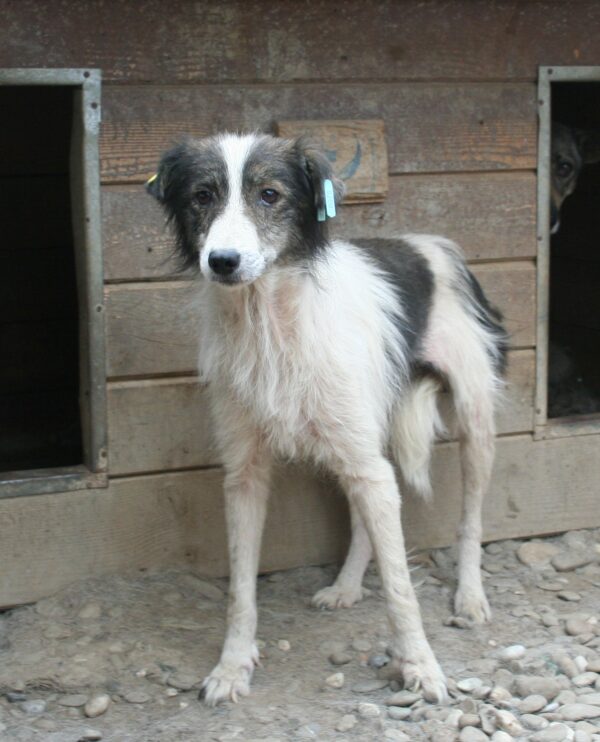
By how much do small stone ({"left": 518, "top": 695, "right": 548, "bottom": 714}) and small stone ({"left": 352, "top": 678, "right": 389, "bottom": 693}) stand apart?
44 cm

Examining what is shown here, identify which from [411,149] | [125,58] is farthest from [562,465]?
[125,58]

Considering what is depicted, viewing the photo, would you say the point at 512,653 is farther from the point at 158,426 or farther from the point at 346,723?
the point at 158,426

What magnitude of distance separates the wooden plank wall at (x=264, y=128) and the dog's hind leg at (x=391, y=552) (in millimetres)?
901

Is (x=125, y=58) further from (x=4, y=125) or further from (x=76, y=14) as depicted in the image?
(x=4, y=125)

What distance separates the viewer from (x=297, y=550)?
14.5 ft

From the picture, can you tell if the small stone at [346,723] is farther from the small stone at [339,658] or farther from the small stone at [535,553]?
the small stone at [535,553]

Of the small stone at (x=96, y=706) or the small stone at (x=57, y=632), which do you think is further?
the small stone at (x=57, y=632)

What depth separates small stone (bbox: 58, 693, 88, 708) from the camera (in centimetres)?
348

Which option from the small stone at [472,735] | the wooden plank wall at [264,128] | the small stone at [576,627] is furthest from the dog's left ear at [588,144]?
the small stone at [472,735]

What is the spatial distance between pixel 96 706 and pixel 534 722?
1348mm

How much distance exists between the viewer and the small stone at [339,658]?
3.71 m

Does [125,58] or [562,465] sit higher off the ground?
[125,58]

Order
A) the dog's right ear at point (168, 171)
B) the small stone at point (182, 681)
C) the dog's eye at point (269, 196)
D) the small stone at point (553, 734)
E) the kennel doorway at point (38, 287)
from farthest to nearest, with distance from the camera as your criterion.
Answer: the kennel doorway at point (38, 287)
the small stone at point (182, 681)
the dog's right ear at point (168, 171)
the dog's eye at point (269, 196)
the small stone at point (553, 734)

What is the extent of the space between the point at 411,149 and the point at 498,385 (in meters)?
0.97
